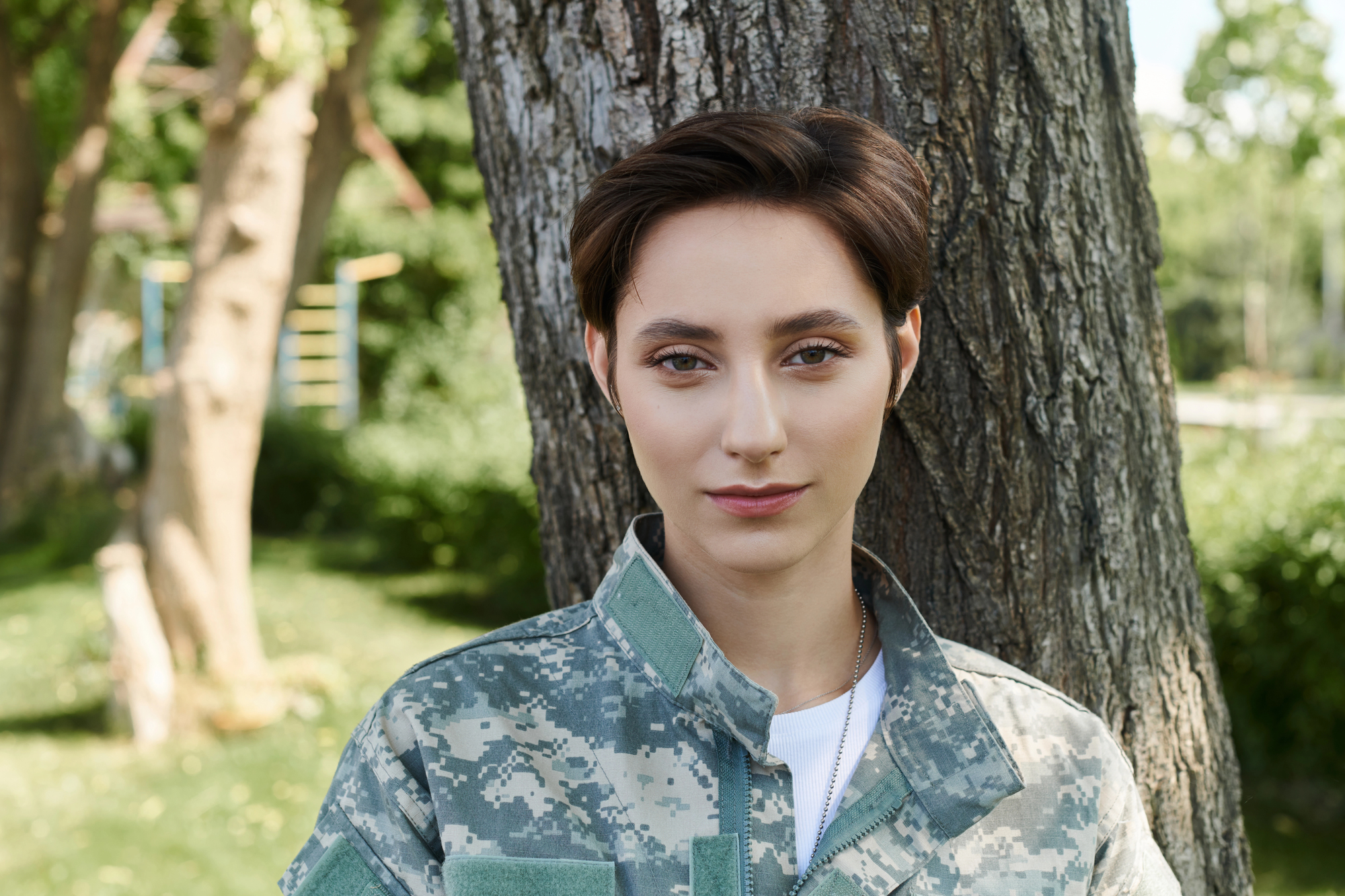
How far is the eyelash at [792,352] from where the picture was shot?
54.1 inches

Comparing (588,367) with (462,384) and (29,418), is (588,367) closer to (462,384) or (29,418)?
(29,418)

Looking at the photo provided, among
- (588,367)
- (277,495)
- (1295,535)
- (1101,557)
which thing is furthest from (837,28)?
(277,495)

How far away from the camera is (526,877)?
4.25 feet

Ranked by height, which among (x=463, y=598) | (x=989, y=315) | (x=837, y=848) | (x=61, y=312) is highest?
(x=989, y=315)

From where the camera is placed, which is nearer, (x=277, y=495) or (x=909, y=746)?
(x=909, y=746)

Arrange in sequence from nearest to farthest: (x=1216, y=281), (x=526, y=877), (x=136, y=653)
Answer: (x=526, y=877)
(x=136, y=653)
(x=1216, y=281)

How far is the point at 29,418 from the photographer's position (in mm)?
11305

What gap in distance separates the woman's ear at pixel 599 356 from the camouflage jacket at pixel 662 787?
0.75 feet

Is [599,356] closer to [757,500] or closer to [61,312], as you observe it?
[757,500]

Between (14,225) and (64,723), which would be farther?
(14,225)

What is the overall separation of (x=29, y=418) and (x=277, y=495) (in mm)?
2580

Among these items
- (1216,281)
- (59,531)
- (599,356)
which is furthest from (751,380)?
(1216,281)

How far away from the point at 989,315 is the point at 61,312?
11.6 m

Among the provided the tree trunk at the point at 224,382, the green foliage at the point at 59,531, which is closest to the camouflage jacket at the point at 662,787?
the tree trunk at the point at 224,382
